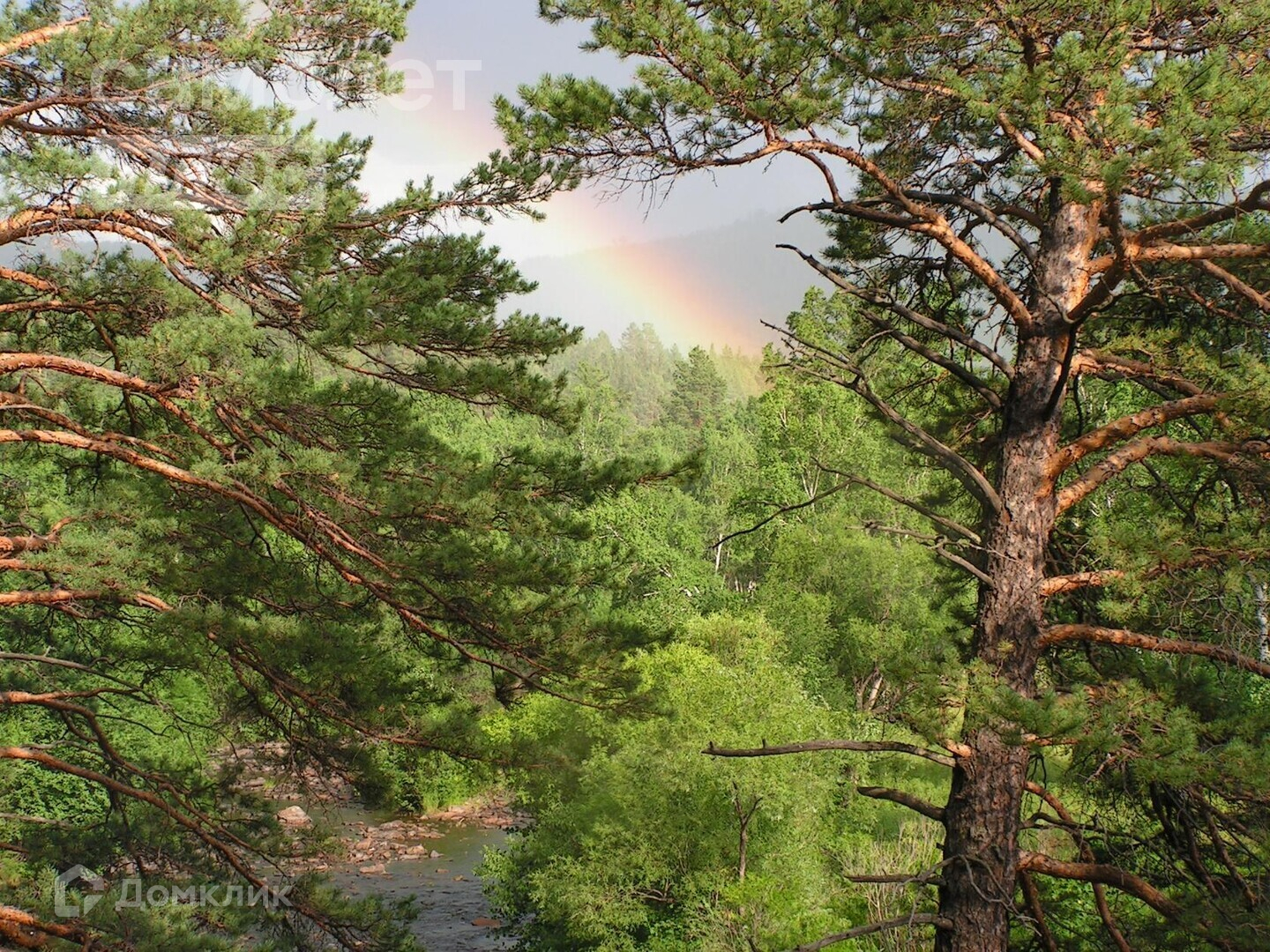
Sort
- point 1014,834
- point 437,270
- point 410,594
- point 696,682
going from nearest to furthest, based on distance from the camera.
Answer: point 1014,834 → point 410,594 → point 437,270 → point 696,682

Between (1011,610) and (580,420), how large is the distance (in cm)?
441

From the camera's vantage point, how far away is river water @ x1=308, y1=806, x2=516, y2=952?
1762 cm

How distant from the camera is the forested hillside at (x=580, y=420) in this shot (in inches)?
177

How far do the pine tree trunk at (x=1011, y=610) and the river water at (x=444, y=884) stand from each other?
41.7 feet

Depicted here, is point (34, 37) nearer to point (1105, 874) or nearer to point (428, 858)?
point (1105, 874)

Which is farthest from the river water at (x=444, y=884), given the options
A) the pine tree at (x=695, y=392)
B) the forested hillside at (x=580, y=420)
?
the pine tree at (x=695, y=392)

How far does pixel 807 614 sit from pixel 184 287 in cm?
2241

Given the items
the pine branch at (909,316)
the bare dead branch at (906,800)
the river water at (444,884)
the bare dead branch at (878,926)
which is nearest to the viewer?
the bare dead branch at (878,926)

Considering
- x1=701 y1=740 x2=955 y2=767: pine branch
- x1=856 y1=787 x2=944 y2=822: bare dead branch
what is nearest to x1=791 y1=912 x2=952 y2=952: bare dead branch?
x1=856 y1=787 x2=944 y2=822: bare dead branch

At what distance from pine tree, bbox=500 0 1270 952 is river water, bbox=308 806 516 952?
1283 cm

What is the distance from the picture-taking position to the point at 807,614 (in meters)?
26.9

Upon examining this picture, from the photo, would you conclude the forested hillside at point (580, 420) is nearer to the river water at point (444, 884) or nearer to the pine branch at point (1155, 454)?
the pine branch at point (1155, 454)

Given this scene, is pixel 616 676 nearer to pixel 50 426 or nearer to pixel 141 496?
pixel 141 496

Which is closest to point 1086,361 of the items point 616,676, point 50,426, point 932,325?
point 932,325
